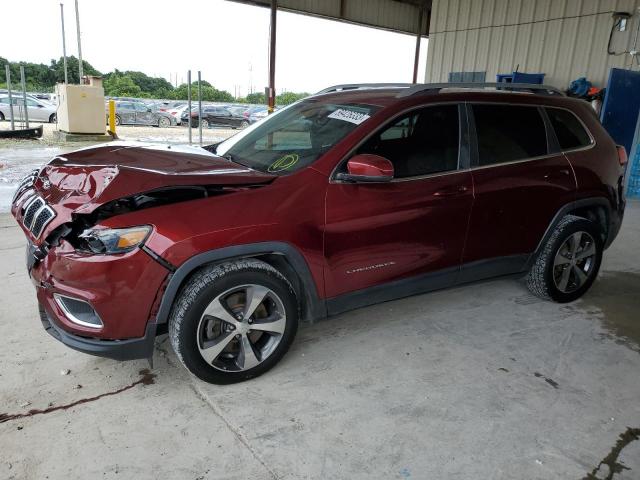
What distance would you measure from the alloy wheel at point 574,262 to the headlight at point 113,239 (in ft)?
10.2

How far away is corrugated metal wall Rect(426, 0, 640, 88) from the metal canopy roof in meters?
3.40

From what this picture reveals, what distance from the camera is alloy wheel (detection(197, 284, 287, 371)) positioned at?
2.61 m

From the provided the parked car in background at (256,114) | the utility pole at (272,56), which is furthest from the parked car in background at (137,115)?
the utility pole at (272,56)

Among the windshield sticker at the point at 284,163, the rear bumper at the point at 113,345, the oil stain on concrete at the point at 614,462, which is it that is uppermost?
the windshield sticker at the point at 284,163

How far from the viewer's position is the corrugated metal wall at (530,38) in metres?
9.97

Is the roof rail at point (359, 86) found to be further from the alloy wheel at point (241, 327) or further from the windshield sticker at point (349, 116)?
the alloy wheel at point (241, 327)

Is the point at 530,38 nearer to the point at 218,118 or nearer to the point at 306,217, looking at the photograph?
the point at 306,217

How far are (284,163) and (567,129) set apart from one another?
90.7 inches

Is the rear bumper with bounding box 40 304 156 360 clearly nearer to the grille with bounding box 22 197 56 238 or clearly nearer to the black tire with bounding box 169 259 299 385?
the black tire with bounding box 169 259 299 385

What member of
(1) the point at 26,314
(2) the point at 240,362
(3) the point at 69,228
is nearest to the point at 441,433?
(2) the point at 240,362

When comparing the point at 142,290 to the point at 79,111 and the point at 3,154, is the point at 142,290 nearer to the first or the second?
the point at 3,154

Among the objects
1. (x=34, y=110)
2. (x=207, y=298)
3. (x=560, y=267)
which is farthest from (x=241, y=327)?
(x=34, y=110)

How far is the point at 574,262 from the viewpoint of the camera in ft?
13.2

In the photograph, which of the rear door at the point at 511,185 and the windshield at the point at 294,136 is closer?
the windshield at the point at 294,136
